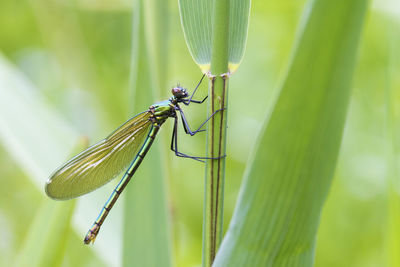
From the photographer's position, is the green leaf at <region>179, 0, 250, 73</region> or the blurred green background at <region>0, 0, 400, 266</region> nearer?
the green leaf at <region>179, 0, 250, 73</region>

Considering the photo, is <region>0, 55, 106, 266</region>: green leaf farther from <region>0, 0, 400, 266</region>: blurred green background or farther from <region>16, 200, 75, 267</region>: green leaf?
<region>16, 200, 75, 267</region>: green leaf

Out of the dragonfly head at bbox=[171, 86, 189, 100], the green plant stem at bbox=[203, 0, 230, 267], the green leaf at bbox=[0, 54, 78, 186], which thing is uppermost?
the dragonfly head at bbox=[171, 86, 189, 100]

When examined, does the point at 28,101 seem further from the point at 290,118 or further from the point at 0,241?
the point at 0,241

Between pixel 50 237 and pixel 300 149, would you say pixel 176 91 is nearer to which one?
pixel 50 237

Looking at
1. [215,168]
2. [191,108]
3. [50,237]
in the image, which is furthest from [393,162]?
[191,108]

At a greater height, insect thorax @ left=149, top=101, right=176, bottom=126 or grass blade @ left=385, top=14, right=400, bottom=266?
insect thorax @ left=149, top=101, right=176, bottom=126

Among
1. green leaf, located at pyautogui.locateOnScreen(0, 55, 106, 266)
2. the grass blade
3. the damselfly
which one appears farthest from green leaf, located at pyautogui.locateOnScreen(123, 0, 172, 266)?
the grass blade

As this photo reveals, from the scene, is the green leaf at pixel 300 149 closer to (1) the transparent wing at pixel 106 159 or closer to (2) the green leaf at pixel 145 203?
(2) the green leaf at pixel 145 203
